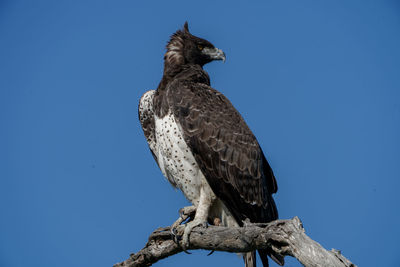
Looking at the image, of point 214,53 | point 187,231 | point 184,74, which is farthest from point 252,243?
point 214,53

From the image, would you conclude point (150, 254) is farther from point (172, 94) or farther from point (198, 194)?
point (172, 94)

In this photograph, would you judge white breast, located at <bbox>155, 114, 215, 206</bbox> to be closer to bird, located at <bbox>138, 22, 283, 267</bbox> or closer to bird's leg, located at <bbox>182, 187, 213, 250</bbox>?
bird, located at <bbox>138, 22, 283, 267</bbox>

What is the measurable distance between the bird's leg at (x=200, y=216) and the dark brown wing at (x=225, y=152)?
0.25 meters

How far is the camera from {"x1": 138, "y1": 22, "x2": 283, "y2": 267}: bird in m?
7.85

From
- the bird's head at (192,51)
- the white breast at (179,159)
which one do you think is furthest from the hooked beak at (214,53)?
the white breast at (179,159)

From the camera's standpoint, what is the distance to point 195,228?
298 inches

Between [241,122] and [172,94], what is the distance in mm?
1237

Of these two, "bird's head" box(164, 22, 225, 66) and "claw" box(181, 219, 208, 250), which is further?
"bird's head" box(164, 22, 225, 66)

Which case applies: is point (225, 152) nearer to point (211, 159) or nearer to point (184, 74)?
point (211, 159)

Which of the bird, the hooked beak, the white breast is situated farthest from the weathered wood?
the hooked beak

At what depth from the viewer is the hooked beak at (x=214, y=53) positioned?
9.66m

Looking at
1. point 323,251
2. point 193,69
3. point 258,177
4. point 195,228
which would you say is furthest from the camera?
point 193,69

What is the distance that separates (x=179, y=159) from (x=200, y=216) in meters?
0.95

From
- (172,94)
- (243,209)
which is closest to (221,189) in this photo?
(243,209)
